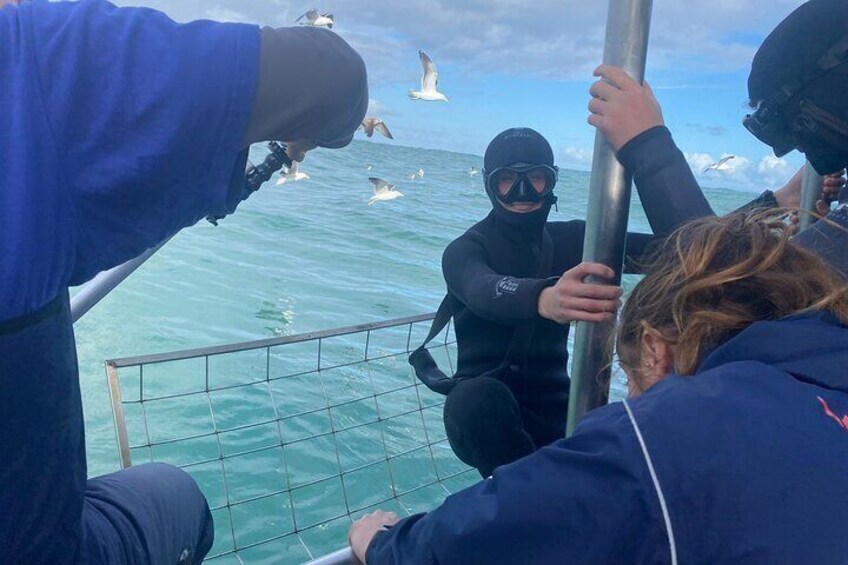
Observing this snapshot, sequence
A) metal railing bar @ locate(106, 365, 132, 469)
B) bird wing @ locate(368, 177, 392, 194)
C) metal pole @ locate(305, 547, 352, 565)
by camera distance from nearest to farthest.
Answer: metal pole @ locate(305, 547, 352, 565)
metal railing bar @ locate(106, 365, 132, 469)
bird wing @ locate(368, 177, 392, 194)

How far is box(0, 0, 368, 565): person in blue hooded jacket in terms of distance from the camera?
2.47 feet

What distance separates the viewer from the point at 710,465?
71 centimetres

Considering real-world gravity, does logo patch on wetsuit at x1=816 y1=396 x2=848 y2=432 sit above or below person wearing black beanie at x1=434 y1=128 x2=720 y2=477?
above

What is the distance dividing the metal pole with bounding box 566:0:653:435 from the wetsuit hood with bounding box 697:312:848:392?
300 mm

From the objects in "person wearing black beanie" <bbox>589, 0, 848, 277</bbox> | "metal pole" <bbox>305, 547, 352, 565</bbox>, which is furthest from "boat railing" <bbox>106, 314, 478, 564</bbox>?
"person wearing black beanie" <bbox>589, 0, 848, 277</bbox>

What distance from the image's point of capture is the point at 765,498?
698mm

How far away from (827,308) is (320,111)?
2.23ft

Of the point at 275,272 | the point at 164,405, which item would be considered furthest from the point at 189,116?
the point at 275,272

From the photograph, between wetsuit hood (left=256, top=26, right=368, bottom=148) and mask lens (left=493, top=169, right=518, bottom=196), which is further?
mask lens (left=493, top=169, right=518, bottom=196)

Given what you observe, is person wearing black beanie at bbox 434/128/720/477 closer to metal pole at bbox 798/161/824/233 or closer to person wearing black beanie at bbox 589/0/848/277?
metal pole at bbox 798/161/824/233

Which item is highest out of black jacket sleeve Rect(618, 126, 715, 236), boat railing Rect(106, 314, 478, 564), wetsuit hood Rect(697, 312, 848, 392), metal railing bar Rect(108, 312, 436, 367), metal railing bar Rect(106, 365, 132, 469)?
black jacket sleeve Rect(618, 126, 715, 236)

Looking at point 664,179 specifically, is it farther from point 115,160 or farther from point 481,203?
point 481,203

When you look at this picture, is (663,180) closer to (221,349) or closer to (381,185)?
(221,349)

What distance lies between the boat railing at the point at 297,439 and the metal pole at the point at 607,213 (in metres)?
1.07
